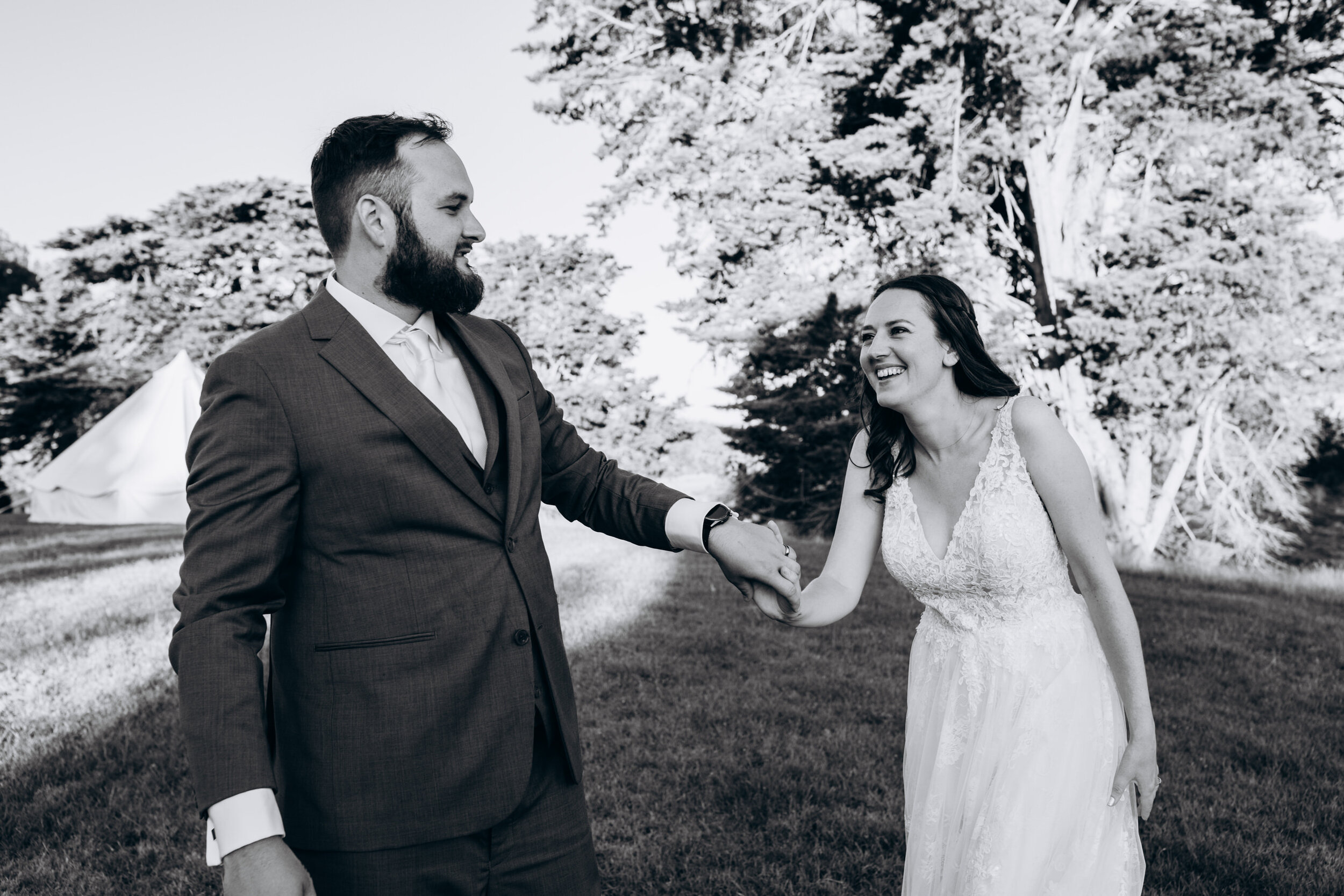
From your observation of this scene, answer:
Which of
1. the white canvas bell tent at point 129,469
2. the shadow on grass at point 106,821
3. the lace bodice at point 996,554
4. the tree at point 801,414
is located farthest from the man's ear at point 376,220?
the white canvas bell tent at point 129,469

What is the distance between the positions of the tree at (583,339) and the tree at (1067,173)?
486 inches

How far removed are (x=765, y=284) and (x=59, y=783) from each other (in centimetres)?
1619

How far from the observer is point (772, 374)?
21.0 m

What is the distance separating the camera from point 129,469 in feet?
70.4

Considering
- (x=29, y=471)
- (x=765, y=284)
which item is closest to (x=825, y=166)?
(x=765, y=284)

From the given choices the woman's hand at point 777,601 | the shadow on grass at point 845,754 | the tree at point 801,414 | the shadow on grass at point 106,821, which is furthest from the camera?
the tree at point 801,414

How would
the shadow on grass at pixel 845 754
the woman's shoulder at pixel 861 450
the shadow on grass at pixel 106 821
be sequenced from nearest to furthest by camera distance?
1. the woman's shoulder at pixel 861 450
2. the shadow on grass at pixel 106 821
3. the shadow on grass at pixel 845 754

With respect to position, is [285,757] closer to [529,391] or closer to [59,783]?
[529,391]

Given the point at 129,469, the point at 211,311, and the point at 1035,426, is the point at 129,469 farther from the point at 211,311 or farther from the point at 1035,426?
the point at 1035,426

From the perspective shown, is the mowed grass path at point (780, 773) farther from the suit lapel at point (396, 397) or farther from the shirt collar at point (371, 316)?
the shirt collar at point (371, 316)

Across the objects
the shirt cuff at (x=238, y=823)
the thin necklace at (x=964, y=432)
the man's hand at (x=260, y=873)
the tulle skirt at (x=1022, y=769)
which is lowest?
the tulle skirt at (x=1022, y=769)

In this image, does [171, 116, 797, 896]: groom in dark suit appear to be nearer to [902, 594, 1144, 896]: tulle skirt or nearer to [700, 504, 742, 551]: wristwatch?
[700, 504, 742, 551]: wristwatch

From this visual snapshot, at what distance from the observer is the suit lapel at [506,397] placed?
7.39 feet

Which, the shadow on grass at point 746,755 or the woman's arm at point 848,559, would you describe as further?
the shadow on grass at point 746,755
